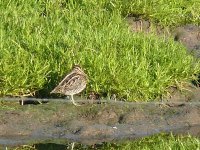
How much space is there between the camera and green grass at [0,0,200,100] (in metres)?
9.25

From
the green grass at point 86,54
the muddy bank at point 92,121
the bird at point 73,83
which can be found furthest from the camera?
the green grass at point 86,54

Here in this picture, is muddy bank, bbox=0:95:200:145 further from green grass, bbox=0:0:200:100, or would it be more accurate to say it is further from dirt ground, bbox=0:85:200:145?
green grass, bbox=0:0:200:100

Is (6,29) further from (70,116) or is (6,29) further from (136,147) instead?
(136,147)

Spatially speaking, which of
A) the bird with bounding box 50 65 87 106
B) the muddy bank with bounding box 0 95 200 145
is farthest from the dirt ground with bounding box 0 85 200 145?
the bird with bounding box 50 65 87 106

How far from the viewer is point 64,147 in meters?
8.57

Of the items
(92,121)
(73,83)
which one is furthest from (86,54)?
(92,121)

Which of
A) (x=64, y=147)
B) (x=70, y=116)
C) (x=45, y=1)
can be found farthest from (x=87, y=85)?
(x=45, y=1)

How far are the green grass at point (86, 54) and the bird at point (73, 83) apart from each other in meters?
0.29

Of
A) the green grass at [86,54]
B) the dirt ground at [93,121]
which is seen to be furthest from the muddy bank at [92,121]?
the green grass at [86,54]

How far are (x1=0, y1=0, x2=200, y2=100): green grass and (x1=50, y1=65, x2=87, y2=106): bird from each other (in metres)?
0.29

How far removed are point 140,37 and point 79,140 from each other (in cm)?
226

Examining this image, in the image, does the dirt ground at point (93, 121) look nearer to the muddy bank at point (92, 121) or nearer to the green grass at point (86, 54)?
the muddy bank at point (92, 121)

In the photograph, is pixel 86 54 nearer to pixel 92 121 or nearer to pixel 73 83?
pixel 73 83

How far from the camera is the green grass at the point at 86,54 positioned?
9.25 metres
